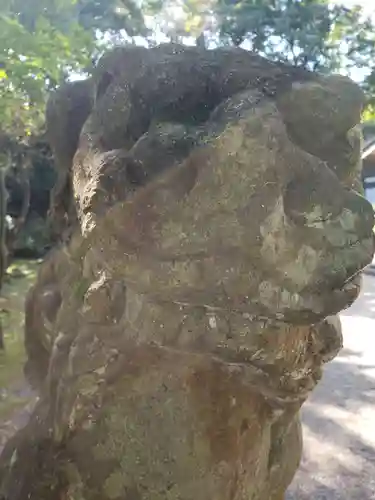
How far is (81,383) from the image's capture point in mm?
1303

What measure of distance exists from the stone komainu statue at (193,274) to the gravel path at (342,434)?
1302 millimetres

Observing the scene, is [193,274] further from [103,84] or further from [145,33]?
[145,33]

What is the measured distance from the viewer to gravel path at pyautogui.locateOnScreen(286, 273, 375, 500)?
269 centimetres

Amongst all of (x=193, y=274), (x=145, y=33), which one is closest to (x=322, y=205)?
(x=193, y=274)

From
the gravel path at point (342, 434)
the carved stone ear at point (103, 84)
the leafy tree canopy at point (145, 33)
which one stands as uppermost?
the carved stone ear at point (103, 84)

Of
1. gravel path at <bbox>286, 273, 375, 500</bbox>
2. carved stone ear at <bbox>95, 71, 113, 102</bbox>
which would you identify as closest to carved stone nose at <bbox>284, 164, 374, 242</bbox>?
carved stone ear at <bbox>95, 71, 113, 102</bbox>

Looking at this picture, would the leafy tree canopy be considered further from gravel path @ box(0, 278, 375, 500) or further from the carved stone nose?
gravel path @ box(0, 278, 375, 500)

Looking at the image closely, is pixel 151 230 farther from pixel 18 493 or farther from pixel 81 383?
pixel 18 493

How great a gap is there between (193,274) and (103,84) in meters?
0.50

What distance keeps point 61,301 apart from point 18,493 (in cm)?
42

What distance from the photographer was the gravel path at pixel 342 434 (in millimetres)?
2691

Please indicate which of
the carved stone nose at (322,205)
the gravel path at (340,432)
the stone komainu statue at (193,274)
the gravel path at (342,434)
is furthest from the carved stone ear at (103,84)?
the gravel path at (342,434)

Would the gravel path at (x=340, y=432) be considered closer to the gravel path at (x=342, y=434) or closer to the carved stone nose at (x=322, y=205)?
the gravel path at (x=342, y=434)

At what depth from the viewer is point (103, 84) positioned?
139 centimetres
